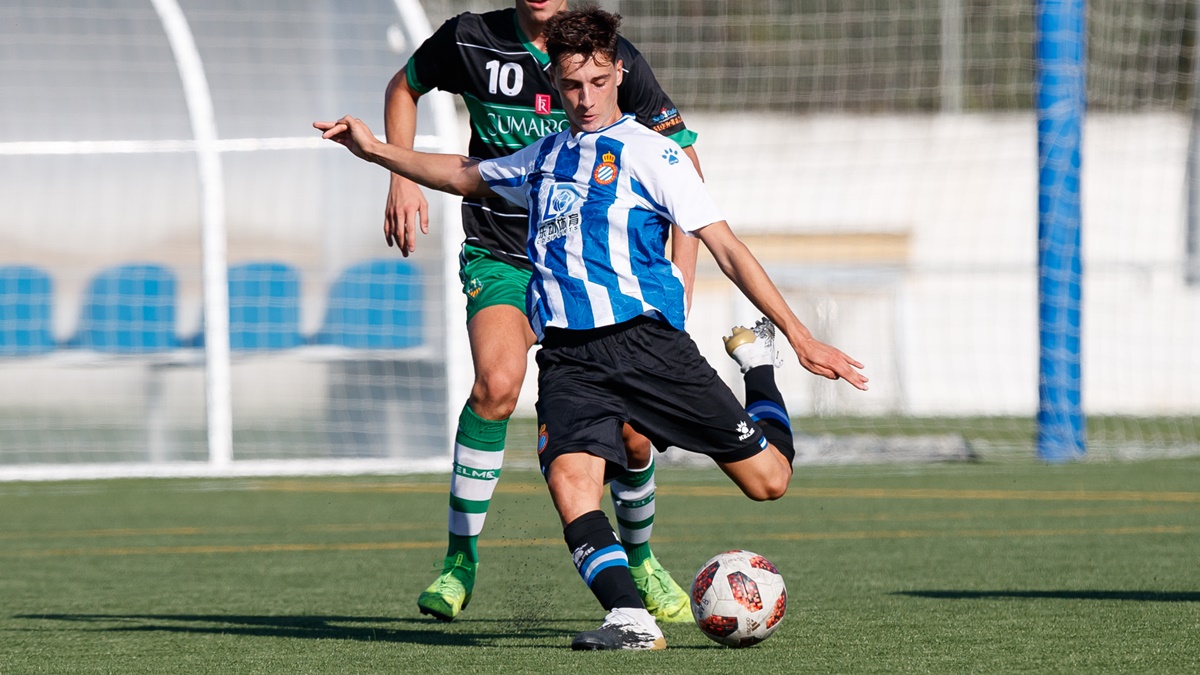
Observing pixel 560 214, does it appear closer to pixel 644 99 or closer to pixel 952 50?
pixel 644 99

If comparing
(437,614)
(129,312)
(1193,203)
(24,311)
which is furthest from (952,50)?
(437,614)

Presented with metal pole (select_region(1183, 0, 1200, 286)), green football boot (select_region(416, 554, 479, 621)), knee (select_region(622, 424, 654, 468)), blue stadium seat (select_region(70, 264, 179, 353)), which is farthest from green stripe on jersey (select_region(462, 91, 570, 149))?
metal pole (select_region(1183, 0, 1200, 286))

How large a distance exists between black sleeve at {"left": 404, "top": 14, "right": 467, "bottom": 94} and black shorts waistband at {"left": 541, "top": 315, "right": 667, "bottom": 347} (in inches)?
56.9

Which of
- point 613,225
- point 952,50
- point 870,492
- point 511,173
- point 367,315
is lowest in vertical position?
point 870,492

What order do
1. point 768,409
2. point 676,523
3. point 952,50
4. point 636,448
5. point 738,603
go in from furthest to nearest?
point 952,50 < point 676,523 < point 636,448 < point 768,409 < point 738,603

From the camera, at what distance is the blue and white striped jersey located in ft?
15.5

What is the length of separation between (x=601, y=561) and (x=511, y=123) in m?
1.86

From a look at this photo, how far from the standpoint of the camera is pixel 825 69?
71.4ft

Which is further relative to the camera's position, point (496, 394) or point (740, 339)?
point (496, 394)

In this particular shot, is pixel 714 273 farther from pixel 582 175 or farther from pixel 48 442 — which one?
pixel 582 175

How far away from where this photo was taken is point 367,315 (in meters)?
13.2

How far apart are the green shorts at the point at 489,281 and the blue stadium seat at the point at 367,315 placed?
7364 millimetres

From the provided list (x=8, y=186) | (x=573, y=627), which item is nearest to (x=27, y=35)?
(x=8, y=186)

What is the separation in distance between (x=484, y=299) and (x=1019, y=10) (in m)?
16.1
